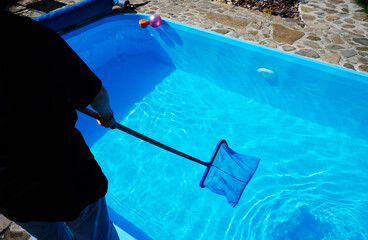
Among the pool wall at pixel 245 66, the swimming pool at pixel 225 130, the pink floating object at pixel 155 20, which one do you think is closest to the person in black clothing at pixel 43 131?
the swimming pool at pixel 225 130

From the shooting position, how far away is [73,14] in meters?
5.46

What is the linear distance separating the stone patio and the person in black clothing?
412 cm

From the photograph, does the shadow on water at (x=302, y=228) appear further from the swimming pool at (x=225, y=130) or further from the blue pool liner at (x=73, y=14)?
the blue pool liner at (x=73, y=14)

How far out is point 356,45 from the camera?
4.54 m

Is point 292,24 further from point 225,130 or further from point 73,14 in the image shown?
point 73,14

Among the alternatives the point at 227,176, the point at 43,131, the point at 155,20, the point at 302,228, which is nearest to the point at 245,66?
the point at 155,20

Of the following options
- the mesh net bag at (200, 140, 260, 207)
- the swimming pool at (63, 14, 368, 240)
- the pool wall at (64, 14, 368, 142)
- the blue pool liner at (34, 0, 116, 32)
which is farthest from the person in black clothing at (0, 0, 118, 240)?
the blue pool liner at (34, 0, 116, 32)

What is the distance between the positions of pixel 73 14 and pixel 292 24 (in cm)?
460

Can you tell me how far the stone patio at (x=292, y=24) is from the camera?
14.6 ft

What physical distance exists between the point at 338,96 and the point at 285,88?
0.83m

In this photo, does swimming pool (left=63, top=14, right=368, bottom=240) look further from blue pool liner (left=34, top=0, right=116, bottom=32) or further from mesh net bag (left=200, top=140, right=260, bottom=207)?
mesh net bag (left=200, top=140, right=260, bottom=207)

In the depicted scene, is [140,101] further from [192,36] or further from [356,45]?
[356,45]

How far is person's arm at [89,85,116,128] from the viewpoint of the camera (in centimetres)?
147

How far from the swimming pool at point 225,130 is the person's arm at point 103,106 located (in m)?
1.86
